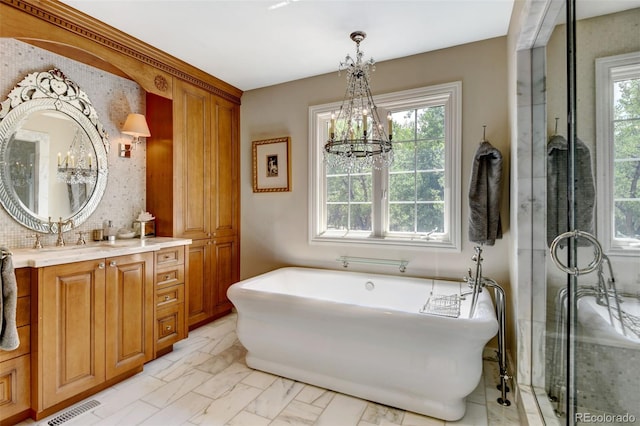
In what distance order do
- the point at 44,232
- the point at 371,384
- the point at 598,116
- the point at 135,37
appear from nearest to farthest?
the point at 598,116 → the point at 371,384 → the point at 44,232 → the point at 135,37

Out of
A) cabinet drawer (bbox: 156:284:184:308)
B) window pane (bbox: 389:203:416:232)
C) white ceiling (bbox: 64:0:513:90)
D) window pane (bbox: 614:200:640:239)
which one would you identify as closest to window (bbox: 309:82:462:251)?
window pane (bbox: 389:203:416:232)

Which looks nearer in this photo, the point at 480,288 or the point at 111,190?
the point at 480,288

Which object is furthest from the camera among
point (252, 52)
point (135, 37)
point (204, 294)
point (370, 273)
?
point (204, 294)

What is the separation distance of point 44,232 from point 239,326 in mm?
1586

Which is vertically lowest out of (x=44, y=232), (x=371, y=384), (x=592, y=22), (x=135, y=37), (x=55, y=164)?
(x=371, y=384)

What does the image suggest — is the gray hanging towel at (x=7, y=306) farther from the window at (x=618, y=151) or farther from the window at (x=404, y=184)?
the window at (x=618, y=151)

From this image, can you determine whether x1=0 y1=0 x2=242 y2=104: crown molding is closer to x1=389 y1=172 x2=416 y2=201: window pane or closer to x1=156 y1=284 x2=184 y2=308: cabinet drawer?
x1=156 y1=284 x2=184 y2=308: cabinet drawer

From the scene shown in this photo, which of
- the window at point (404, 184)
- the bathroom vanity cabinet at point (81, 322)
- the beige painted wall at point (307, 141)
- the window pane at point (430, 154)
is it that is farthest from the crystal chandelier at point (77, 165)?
the window pane at point (430, 154)

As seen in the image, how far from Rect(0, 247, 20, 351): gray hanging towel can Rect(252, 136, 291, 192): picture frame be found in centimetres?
225

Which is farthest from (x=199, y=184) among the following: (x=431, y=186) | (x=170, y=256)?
(x=431, y=186)

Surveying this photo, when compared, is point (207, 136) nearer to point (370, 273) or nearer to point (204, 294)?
point (204, 294)

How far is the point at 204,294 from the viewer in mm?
3271

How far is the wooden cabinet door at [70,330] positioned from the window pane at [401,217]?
2.36 m

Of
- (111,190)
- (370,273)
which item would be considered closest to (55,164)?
(111,190)
